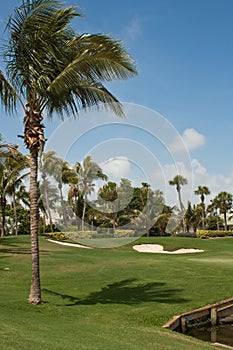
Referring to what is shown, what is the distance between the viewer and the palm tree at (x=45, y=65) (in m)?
13.2

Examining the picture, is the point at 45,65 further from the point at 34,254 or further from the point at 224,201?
the point at 224,201

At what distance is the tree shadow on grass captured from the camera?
14766 millimetres

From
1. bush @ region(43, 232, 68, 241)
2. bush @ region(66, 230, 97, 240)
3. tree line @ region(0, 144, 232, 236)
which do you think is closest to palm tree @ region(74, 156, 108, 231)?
tree line @ region(0, 144, 232, 236)

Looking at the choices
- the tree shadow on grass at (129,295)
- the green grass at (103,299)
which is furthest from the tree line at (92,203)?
the tree shadow on grass at (129,295)

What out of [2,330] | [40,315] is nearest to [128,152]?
[40,315]

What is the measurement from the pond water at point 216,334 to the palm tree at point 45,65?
5.13 m

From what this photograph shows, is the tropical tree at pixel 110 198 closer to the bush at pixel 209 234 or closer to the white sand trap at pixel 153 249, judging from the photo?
the bush at pixel 209 234

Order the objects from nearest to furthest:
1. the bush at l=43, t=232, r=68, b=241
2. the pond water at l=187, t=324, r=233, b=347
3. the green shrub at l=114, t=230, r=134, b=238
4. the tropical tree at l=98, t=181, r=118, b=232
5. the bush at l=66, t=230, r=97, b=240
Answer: the pond water at l=187, t=324, r=233, b=347 < the bush at l=43, t=232, r=68, b=241 < the bush at l=66, t=230, r=97, b=240 < the green shrub at l=114, t=230, r=134, b=238 < the tropical tree at l=98, t=181, r=118, b=232

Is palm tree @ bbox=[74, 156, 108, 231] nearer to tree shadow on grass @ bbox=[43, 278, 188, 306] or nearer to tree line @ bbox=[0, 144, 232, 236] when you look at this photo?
tree line @ bbox=[0, 144, 232, 236]

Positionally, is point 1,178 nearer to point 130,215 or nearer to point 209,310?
point 130,215

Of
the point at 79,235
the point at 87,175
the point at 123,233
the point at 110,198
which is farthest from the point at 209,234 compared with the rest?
Answer: the point at 87,175

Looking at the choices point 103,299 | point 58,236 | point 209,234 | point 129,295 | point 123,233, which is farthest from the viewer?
point 209,234

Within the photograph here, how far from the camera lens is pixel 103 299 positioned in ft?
49.3

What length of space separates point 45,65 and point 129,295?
29.1 feet
